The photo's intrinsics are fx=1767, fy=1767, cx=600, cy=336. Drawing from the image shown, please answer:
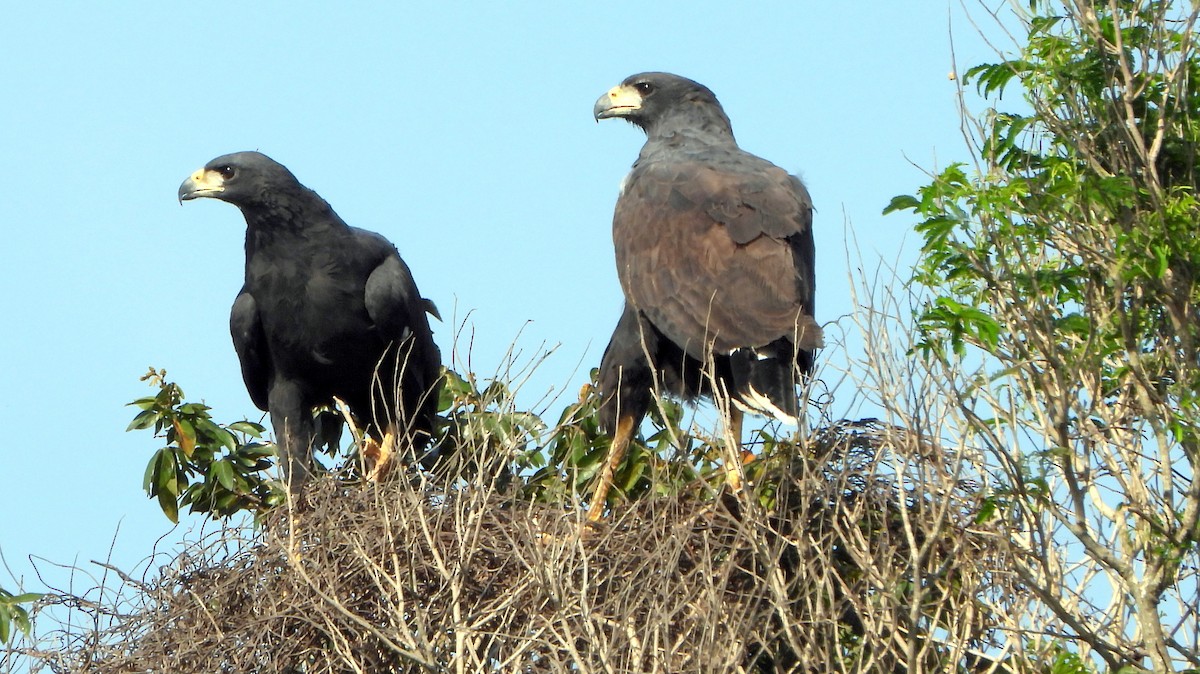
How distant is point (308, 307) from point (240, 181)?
2.60 ft

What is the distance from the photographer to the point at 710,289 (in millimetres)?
7906

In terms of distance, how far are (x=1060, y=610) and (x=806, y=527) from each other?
102cm

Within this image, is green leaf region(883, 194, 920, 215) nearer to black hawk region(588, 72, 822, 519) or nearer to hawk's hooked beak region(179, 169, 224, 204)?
black hawk region(588, 72, 822, 519)

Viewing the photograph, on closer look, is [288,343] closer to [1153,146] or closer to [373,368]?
[373,368]

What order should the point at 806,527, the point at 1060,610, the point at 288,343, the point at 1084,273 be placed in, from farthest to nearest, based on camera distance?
the point at 288,343
the point at 1084,273
the point at 806,527
the point at 1060,610

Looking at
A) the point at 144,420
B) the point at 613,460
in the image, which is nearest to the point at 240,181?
the point at 144,420

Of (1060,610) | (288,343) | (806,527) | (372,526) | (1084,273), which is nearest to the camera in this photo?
(1060,610)

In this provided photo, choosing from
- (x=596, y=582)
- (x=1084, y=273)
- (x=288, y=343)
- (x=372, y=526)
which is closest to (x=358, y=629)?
(x=372, y=526)

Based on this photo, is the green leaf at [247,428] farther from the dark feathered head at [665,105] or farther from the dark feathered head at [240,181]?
the dark feathered head at [665,105]

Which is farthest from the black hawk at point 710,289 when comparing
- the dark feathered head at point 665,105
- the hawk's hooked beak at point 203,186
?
the hawk's hooked beak at point 203,186

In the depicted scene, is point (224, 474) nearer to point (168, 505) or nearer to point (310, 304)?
point (168, 505)

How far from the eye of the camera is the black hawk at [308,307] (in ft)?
29.5

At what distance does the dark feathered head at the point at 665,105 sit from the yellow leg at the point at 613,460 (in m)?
1.88

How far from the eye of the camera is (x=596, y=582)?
6.89 meters
